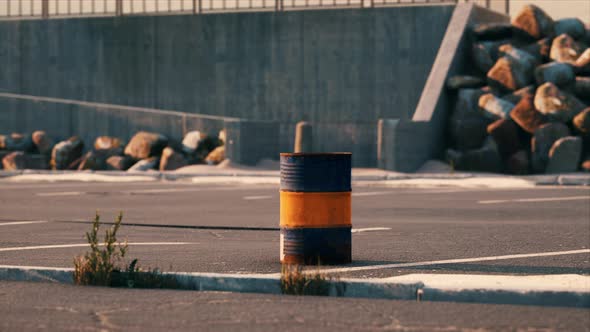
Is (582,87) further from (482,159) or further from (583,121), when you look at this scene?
(482,159)

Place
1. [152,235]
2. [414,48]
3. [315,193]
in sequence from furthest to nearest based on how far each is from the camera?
[414,48] < [152,235] < [315,193]

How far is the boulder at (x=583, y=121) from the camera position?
30000mm

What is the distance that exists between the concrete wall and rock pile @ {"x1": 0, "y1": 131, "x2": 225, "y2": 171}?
2.48m

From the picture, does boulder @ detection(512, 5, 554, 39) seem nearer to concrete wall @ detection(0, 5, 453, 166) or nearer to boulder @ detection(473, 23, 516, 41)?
boulder @ detection(473, 23, 516, 41)

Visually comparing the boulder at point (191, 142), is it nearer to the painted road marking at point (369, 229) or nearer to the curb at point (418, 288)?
the painted road marking at point (369, 229)

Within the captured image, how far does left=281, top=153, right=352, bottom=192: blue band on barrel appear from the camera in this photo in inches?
399

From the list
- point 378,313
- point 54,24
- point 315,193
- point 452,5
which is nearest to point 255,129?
point 452,5

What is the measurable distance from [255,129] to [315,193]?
21698 mm

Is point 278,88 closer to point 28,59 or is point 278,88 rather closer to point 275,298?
point 28,59

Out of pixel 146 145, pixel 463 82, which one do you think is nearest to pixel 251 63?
pixel 146 145

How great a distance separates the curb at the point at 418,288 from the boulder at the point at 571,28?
89.1 feet

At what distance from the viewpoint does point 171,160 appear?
32594mm

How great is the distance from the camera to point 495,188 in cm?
2525

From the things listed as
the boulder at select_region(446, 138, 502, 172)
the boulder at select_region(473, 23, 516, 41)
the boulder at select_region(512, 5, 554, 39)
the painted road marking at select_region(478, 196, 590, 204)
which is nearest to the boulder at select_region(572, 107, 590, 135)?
the boulder at select_region(446, 138, 502, 172)
